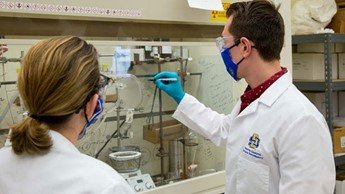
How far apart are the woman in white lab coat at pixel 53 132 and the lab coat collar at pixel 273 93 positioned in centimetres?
65

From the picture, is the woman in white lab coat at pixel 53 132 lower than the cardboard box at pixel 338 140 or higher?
higher

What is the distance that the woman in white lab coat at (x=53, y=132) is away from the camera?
2.59 feet

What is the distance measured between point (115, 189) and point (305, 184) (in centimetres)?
61

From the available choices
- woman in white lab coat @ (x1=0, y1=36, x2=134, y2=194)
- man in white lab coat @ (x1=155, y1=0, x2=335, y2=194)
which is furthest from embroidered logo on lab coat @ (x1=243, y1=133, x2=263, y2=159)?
woman in white lab coat @ (x1=0, y1=36, x2=134, y2=194)

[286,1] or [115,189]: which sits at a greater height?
[286,1]

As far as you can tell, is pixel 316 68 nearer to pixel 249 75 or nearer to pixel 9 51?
pixel 249 75

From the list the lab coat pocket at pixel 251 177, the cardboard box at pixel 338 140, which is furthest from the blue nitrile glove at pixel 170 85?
the cardboard box at pixel 338 140

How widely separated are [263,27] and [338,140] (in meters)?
1.58

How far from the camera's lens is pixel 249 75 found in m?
1.38

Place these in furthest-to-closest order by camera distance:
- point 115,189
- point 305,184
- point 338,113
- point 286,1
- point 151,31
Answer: point 338,113, point 286,1, point 151,31, point 305,184, point 115,189

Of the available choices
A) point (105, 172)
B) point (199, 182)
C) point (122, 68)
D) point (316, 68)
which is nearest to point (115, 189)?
point (105, 172)

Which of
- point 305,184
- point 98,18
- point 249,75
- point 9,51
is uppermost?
point 98,18

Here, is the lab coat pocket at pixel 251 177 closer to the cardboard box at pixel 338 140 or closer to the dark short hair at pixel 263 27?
the dark short hair at pixel 263 27

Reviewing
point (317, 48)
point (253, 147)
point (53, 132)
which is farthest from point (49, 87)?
point (317, 48)
